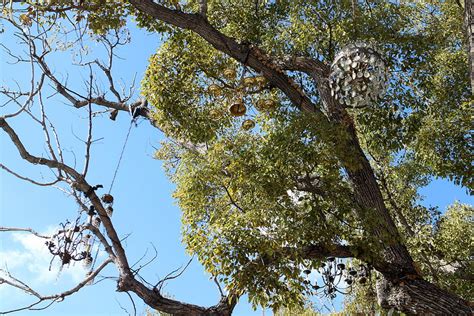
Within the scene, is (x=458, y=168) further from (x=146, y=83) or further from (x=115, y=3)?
(x=115, y=3)

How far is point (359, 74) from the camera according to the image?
4168 mm

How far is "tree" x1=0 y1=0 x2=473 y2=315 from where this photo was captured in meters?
4.21

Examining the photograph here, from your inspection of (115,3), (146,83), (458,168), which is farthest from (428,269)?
(115,3)

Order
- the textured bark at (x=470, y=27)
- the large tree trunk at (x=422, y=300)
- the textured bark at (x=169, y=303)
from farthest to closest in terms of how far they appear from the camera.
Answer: the large tree trunk at (x=422, y=300)
the textured bark at (x=169, y=303)
the textured bark at (x=470, y=27)

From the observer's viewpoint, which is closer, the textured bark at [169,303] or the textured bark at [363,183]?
the textured bark at [169,303]

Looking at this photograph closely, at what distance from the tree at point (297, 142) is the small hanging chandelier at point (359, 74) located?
0.10 meters

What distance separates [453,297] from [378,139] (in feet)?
5.97

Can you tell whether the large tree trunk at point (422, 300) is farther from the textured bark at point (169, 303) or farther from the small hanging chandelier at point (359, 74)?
the small hanging chandelier at point (359, 74)

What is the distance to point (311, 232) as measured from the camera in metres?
4.31

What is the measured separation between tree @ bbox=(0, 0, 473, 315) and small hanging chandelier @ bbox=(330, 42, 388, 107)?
0.10 meters

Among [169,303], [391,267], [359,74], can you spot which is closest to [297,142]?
[359,74]

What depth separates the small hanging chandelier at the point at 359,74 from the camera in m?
4.16

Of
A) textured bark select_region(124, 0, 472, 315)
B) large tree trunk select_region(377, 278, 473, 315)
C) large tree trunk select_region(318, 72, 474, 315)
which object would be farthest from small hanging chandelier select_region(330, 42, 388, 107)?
large tree trunk select_region(377, 278, 473, 315)

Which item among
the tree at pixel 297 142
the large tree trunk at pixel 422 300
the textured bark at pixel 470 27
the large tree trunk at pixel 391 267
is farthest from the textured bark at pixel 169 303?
the textured bark at pixel 470 27
